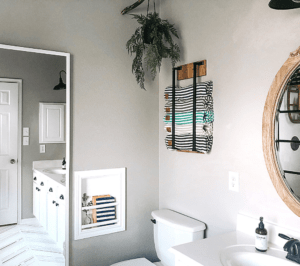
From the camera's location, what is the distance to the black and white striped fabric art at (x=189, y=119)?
1.91 metres

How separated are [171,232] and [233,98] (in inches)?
39.3

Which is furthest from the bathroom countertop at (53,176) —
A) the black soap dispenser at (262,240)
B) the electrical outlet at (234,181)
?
the black soap dispenser at (262,240)

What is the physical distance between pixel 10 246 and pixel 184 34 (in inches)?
73.4

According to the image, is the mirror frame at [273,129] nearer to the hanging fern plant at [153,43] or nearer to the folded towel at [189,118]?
the folded towel at [189,118]

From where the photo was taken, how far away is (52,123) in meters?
1.95

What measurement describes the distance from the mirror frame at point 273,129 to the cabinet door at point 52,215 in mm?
1378

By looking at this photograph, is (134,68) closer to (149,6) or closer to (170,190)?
(149,6)

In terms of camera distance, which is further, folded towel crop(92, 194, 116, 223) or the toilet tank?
folded towel crop(92, 194, 116, 223)

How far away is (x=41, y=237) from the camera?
192 centimetres

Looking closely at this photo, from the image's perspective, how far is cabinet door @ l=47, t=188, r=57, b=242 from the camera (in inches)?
76.5

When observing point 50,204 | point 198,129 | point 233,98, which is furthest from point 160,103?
point 50,204

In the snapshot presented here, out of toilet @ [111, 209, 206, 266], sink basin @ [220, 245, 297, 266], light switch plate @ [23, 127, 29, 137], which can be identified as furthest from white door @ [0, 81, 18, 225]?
sink basin @ [220, 245, 297, 266]

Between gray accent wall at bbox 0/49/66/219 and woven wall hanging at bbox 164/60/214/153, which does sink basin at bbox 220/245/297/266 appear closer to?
woven wall hanging at bbox 164/60/214/153

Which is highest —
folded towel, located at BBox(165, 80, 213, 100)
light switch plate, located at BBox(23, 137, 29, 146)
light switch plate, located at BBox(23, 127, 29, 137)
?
folded towel, located at BBox(165, 80, 213, 100)
